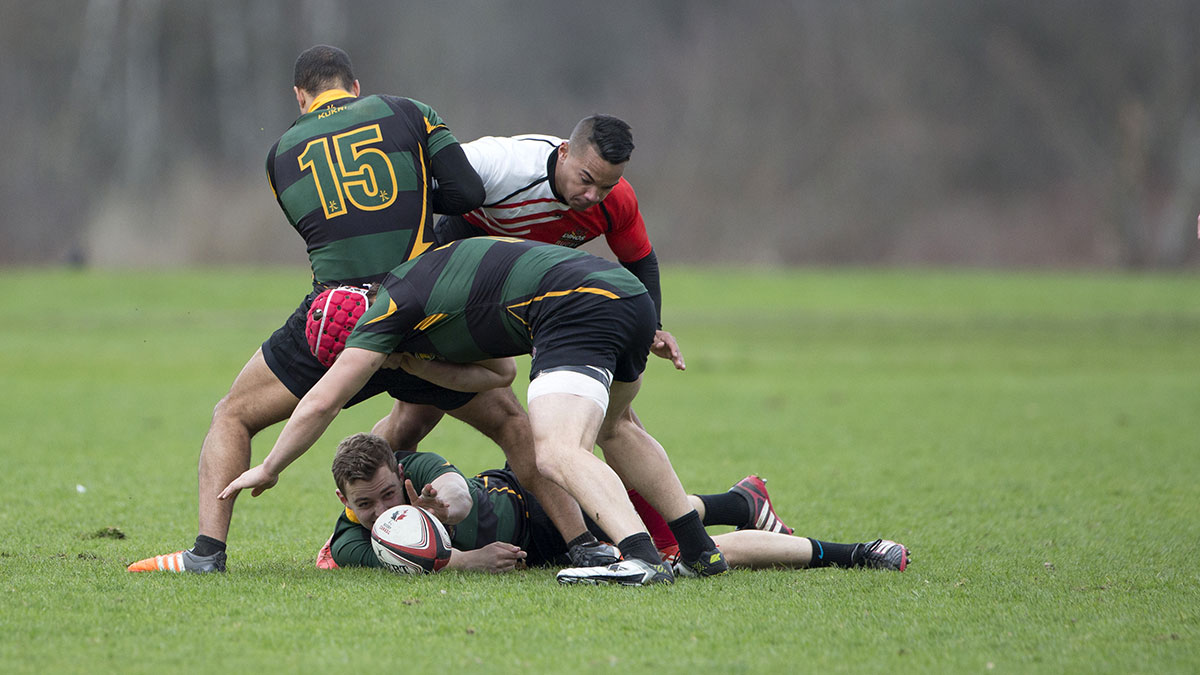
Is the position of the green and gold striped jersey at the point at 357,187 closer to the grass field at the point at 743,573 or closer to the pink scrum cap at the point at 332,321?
the pink scrum cap at the point at 332,321

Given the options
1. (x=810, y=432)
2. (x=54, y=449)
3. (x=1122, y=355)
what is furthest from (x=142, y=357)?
(x=1122, y=355)

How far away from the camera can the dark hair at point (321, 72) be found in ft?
18.8

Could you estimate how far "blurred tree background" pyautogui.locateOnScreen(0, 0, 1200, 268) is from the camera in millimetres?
40125

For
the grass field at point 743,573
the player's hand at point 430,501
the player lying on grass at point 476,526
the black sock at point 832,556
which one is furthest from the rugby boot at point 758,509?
the player's hand at point 430,501

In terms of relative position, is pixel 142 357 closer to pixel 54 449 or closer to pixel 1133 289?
pixel 54 449

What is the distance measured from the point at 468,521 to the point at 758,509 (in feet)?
4.59

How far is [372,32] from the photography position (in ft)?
137

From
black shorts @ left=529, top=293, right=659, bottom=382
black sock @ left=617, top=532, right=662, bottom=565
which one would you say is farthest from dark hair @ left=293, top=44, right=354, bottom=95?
black sock @ left=617, top=532, right=662, bottom=565

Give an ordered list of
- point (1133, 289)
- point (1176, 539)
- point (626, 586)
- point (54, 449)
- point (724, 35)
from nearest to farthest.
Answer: point (626, 586) → point (1176, 539) → point (54, 449) → point (1133, 289) → point (724, 35)

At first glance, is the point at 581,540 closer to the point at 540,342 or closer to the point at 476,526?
the point at 476,526

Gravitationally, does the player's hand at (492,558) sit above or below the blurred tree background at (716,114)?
below

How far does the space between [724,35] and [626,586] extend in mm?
41542

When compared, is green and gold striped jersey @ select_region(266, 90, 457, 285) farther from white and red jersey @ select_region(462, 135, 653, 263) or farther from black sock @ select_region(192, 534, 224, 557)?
black sock @ select_region(192, 534, 224, 557)

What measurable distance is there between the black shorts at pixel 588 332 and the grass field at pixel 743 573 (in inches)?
34.8
